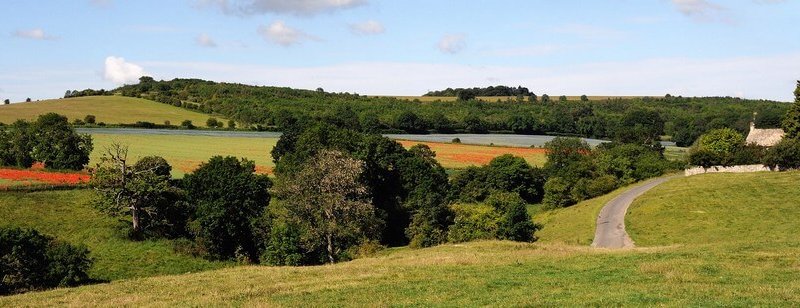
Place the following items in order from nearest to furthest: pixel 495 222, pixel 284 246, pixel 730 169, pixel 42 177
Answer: pixel 284 246 < pixel 495 222 < pixel 42 177 < pixel 730 169

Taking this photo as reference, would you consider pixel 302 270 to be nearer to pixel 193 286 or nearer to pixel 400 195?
pixel 193 286

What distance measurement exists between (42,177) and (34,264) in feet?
122

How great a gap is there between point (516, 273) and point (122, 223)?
50958 mm

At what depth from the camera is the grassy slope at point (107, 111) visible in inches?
6663

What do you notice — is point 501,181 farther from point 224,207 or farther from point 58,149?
point 58,149

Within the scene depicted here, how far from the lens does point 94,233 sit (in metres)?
67.7

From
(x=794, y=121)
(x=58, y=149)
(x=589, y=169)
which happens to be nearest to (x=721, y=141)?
(x=794, y=121)

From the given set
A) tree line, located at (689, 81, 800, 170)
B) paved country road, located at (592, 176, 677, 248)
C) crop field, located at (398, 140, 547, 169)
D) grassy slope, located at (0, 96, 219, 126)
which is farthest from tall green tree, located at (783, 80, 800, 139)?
grassy slope, located at (0, 96, 219, 126)

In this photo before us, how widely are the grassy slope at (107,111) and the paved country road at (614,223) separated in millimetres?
126474

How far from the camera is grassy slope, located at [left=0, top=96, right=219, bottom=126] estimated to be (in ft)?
555

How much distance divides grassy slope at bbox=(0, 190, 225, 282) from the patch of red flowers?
506 cm

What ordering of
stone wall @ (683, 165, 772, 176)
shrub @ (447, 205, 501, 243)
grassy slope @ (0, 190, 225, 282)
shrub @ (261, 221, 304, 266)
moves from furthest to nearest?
1. stone wall @ (683, 165, 772, 176)
2. shrub @ (447, 205, 501, 243)
3. shrub @ (261, 221, 304, 266)
4. grassy slope @ (0, 190, 225, 282)

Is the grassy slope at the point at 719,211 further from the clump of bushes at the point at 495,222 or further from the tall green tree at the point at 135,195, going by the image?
the tall green tree at the point at 135,195

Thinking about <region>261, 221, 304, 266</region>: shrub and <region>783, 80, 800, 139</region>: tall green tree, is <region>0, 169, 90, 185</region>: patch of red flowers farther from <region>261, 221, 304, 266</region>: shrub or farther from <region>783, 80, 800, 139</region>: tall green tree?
<region>783, 80, 800, 139</region>: tall green tree
